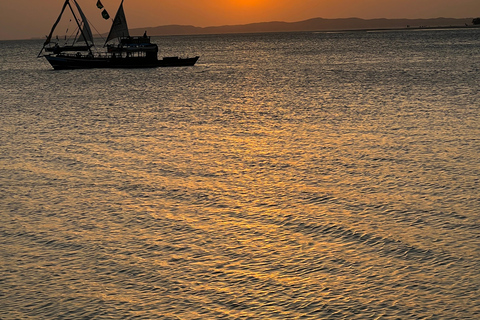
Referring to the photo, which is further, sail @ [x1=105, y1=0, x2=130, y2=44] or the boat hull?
sail @ [x1=105, y1=0, x2=130, y2=44]

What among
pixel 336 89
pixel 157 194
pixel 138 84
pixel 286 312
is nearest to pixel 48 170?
pixel 157 194

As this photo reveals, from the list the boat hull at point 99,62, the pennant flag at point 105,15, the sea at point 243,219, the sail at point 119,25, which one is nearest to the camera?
the sea at point 243,219

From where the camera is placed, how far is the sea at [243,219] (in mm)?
9859

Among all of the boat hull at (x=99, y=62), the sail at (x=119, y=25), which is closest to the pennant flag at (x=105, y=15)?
the sail at (x=119, y=25)

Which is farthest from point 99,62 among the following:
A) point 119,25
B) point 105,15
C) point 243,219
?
point 243,219

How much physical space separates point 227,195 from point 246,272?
5452 mm

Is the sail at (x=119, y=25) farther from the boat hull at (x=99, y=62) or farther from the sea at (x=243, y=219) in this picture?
the sea at (x=243, y=219)

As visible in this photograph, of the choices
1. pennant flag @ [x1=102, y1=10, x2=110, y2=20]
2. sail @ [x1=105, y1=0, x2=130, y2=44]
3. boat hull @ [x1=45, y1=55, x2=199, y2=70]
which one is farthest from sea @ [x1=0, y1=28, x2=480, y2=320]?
pennant flag @ [x1=102, y1=10, x2=110, y2=20]

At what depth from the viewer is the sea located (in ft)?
32.3

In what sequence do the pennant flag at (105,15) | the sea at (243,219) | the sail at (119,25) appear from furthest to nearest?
the pennant flag at (105,15), the sail at (119,25), the sea at (243,219)

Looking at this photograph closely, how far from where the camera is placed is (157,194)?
16469mm

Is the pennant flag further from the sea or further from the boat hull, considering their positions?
the sea

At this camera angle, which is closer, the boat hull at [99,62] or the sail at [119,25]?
the boat hull at [99,62]

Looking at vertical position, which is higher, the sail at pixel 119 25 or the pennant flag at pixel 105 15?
the pennant flag at pixel 105 15
